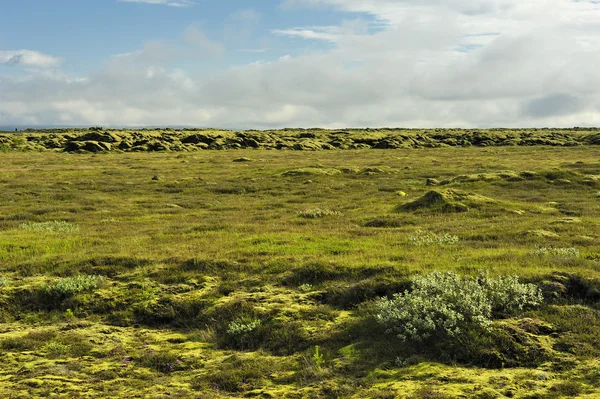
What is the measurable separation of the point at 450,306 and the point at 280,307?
3.91 metres

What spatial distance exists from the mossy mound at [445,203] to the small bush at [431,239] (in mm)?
7627

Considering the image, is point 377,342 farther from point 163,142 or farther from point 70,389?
point 163,142

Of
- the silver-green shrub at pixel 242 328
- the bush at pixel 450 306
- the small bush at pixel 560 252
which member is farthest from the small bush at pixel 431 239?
the silver-green shrub at pixel 242 328

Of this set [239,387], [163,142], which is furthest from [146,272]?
[163,142]

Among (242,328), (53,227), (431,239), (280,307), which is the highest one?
(431,239)

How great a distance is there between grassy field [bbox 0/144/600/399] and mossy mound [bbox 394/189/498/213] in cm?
127

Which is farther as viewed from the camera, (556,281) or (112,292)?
(112,292)

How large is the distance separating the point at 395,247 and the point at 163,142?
10156 cm

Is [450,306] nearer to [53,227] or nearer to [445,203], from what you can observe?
[445,203]

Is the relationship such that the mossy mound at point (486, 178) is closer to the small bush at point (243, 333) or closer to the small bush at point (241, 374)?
the small bush at point (243, 333)

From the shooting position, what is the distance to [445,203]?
86.6 ft

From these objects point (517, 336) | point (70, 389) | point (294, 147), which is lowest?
point (70, 389)

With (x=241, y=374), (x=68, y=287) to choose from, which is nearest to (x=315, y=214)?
(x=68, y=287)

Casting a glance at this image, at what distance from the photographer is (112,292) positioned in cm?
1259
